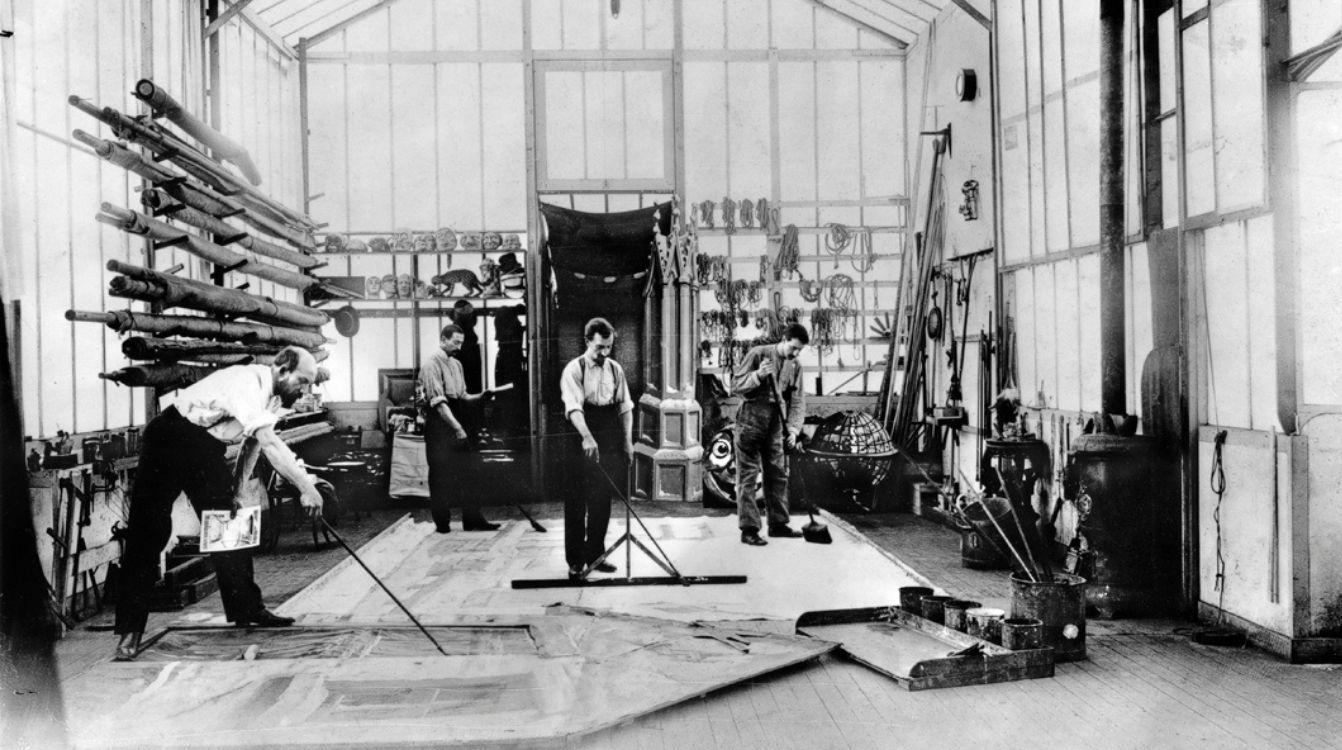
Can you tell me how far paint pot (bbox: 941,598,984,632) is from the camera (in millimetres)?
5310

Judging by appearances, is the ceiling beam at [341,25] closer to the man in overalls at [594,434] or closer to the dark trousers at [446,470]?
the dark trousers at [446,470]

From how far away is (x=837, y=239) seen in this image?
12.3 meters

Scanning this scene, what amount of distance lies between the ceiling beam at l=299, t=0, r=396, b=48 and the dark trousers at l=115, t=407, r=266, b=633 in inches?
323

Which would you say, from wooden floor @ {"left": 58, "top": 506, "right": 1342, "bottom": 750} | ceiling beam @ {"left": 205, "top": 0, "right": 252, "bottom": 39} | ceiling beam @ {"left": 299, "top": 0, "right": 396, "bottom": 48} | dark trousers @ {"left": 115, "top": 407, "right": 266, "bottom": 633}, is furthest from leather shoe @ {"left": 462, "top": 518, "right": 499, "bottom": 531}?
ceiling beam @ {"left": 299, "top": 0, "right": 396, "bottom": 48}

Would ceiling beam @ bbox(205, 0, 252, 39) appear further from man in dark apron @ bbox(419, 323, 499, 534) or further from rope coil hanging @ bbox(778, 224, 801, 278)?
rope coil hanging @ bbox(778, 224, 801, 278)

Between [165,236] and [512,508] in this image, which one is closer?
[165,236]

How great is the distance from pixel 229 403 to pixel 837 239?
846 centimetres

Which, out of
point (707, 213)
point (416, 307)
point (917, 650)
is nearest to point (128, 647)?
point (917, 650)

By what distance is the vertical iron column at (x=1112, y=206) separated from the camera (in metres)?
6.33

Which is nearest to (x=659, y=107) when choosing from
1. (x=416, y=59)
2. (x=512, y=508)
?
(x=416, y=59)

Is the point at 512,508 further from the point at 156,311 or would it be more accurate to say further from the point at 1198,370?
the point at 1198,370

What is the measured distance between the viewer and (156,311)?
22.1 ft

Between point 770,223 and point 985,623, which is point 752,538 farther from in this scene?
point 770,223

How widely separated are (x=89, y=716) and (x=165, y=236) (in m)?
3.75
